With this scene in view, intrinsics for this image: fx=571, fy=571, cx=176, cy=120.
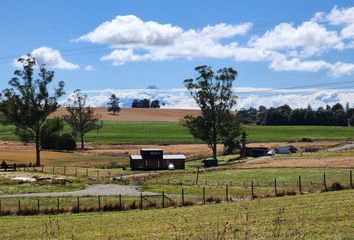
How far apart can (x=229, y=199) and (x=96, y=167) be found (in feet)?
173

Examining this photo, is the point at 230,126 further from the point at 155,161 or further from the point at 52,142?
the point at 52,142

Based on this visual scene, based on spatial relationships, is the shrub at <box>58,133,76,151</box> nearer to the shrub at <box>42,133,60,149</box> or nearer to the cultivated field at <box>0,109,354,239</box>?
the shrub at <box>42,133,60,149</box>

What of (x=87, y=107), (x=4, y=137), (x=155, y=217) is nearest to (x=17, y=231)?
(x=155, y=217)

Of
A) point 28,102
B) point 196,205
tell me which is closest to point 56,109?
point 28,102

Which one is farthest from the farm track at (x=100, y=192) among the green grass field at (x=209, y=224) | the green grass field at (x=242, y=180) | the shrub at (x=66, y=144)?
the shrub at (x=66, y=144)

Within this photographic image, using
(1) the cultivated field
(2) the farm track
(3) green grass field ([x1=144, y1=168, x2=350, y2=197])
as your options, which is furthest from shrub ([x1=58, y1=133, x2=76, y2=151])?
(2) the farm track

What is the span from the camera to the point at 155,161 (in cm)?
9488

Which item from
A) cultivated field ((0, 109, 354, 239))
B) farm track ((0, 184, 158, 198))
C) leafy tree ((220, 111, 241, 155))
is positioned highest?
leafy tree ((220, 111, 241, 155))

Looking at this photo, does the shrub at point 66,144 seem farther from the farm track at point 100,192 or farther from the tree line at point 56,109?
the farm track at point 100,192

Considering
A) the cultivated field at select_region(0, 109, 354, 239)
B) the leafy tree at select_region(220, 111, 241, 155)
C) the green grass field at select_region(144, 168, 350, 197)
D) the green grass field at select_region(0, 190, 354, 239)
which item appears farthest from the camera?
the leafy tree at select_region(220, 111, 241, 155)

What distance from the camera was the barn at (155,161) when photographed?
9300cm

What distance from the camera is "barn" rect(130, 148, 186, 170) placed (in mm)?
93000

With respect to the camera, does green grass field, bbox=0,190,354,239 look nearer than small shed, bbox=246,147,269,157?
Yes

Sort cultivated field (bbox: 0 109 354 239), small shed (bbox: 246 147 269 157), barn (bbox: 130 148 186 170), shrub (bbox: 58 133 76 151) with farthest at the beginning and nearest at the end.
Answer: shrub (bbox: 58 133 76 151), small shed (bbox: 246 147 269 157), barn (bbox: 130 148 186 170), cultivated field (bbox: 0 109 354 239)
